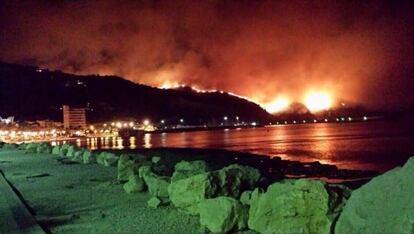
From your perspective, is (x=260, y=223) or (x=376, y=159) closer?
(x=260, y=223)

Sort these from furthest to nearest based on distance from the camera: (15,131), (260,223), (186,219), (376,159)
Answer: (15,131), (376,159), (186,219), (260,223)

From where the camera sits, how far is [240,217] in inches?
402

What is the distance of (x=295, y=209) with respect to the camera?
9211 mm

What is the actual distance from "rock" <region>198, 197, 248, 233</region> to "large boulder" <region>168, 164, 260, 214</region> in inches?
57.7

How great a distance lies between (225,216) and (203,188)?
1933 millimetres

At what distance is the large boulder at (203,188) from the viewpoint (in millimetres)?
11984

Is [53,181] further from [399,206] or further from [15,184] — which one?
[399,206]

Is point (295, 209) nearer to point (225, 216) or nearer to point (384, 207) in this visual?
point (225, 216)

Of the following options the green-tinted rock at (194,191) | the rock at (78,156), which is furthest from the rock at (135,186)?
the rock at (78,156)

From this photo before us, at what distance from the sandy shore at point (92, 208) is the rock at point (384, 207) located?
411cm

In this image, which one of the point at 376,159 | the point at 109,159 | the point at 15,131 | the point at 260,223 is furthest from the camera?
the point at 15,131

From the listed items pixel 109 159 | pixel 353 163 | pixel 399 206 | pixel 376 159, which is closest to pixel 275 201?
pixel 399 206

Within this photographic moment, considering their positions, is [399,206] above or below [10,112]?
below

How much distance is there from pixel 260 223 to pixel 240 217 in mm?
578
